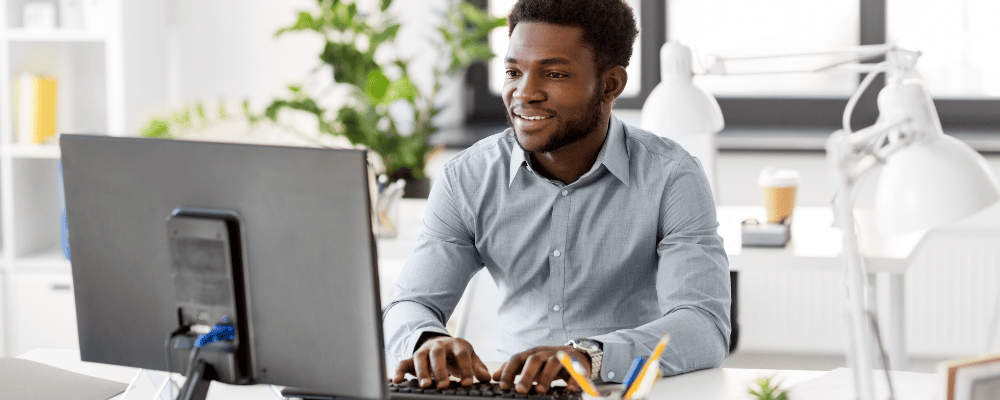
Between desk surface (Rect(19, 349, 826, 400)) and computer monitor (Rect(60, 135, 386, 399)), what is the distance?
0.71 ft

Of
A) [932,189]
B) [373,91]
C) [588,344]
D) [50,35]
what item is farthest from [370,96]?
[932,189]

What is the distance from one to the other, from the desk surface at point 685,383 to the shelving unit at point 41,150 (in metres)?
1.65

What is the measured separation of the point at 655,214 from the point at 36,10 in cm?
220

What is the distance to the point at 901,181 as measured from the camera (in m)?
0.86

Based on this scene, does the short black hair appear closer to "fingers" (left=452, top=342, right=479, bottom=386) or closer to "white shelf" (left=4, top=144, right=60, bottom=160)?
"fingers" (left=452, top=342, right=479, bottom=386)

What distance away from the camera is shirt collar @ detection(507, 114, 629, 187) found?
1.55m

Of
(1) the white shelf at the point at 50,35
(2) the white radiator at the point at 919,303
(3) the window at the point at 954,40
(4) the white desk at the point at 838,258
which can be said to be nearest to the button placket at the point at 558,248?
(4) the white desk at the point at 838,258

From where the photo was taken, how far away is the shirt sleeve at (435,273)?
55.4 inches

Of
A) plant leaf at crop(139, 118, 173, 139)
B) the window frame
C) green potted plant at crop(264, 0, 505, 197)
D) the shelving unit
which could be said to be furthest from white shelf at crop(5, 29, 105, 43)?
the window frame

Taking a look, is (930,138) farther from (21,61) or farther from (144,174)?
(21,61)

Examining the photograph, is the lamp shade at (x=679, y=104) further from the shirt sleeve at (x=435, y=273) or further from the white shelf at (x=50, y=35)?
the white shelf at (x=50, y=35)

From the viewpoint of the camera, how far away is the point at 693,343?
1.34 m

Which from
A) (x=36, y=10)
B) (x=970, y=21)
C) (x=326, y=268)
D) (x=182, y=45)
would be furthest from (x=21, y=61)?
(x=970, y=21)

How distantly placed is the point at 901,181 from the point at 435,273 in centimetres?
83
